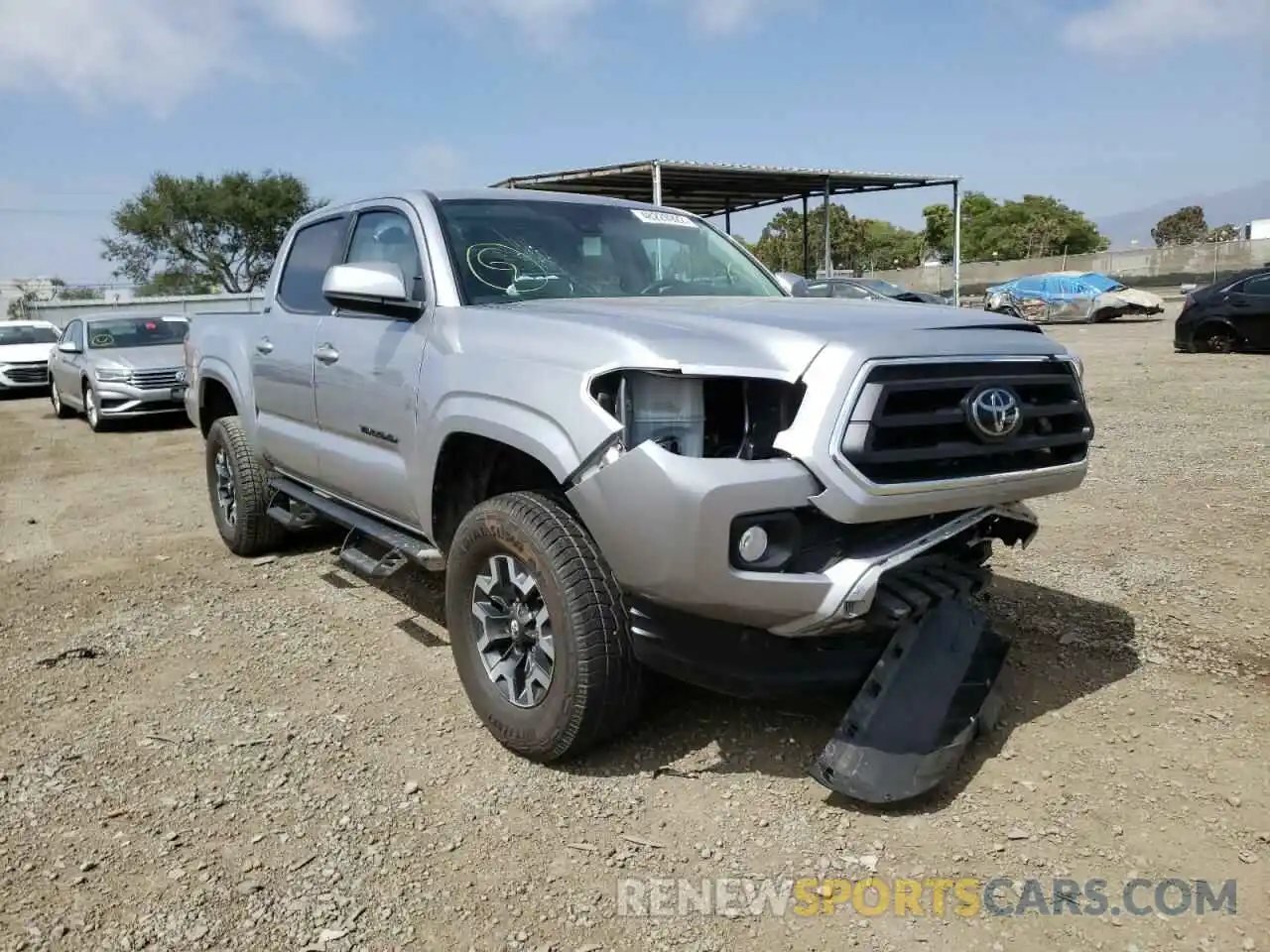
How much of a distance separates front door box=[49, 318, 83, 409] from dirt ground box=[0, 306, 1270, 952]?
9.61 m

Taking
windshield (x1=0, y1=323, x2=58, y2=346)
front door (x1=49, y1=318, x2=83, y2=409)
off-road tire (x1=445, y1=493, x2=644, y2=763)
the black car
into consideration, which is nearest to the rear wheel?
the black car

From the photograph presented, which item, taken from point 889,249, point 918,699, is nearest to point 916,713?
point 918,699

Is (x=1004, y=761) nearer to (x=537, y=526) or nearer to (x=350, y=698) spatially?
(x=537, y=526)

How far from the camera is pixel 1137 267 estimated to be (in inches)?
1651

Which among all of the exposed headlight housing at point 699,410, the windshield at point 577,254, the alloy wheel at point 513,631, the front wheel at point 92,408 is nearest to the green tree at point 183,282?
the front wheel at point 92,408

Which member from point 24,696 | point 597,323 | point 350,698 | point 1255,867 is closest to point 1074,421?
point 1255,867

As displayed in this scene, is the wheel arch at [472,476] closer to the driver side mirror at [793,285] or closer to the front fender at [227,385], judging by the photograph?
the driver side mirror at [793,285]

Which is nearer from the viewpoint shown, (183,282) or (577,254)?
(577,254)

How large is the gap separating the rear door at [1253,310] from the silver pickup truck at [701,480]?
13573 millimetres

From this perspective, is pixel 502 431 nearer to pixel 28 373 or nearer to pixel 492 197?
pixel 492 197

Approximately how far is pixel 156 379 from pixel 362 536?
9.59 m

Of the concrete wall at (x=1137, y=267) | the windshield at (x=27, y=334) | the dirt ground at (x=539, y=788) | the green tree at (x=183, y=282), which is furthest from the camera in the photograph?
the green tree at (x=183, y=282)

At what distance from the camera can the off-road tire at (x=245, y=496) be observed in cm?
568

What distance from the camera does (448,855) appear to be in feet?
9.29
